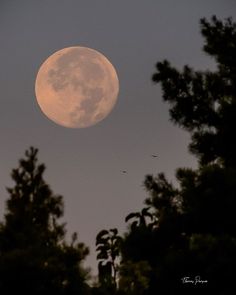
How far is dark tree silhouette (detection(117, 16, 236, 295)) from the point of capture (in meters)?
14.5

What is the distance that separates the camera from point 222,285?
14445 mm

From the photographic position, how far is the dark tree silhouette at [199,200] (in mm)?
14530

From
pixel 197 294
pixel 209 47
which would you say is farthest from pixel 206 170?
pixel 209 47

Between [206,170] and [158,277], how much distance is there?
328 cm

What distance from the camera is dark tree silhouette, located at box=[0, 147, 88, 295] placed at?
1683 centimetres

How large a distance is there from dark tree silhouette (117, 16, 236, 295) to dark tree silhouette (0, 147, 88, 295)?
194cm

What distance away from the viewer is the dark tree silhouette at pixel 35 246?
1683 cm

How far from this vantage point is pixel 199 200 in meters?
14.9

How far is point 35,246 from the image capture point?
17562 mm

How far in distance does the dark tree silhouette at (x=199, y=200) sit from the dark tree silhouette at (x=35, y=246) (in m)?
1.94

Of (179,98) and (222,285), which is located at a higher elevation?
(179,98)

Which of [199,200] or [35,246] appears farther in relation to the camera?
[35,246]

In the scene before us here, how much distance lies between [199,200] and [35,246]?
223 inches

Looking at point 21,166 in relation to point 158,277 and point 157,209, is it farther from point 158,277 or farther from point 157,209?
point 158,277
